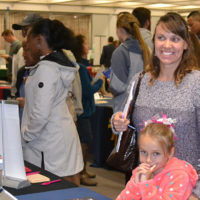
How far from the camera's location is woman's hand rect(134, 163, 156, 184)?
170 cm

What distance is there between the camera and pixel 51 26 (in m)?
2.85

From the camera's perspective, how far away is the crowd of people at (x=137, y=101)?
1760mm

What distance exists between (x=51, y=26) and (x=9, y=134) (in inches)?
46.8

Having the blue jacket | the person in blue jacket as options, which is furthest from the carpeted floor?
the blue jacket

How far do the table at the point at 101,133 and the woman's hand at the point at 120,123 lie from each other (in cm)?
296

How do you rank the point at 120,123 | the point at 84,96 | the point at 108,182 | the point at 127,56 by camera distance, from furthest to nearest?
the point at 108,182 → the point at 84,96 → the point at 127,56 → the point at 120,123

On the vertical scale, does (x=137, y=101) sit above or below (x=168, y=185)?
above

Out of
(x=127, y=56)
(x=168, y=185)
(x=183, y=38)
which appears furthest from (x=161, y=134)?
(x=127, y=56)

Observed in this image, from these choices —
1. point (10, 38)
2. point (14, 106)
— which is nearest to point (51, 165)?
point (14, 106)

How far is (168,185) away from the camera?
5.58 feet

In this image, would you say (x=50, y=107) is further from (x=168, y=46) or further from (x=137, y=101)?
(x=168, y=46)

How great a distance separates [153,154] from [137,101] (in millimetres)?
406

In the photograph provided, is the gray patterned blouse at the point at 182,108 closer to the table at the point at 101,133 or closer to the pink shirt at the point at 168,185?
the pink shirt at the point at 168,185

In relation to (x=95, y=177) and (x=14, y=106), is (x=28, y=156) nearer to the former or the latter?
(x=14, y=106)
